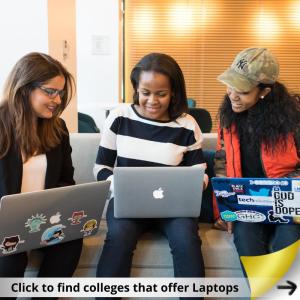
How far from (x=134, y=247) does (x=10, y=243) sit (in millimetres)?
423

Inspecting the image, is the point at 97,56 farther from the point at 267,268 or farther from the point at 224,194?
the point at 267,268

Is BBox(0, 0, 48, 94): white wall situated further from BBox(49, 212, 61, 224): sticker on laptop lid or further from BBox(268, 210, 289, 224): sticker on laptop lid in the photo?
BBox(268, 210, 289, 224): sticker on laptop lid

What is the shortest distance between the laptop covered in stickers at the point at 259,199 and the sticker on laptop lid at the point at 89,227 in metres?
0.44

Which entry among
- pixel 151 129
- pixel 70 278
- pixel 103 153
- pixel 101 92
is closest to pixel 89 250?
pixel 70 278

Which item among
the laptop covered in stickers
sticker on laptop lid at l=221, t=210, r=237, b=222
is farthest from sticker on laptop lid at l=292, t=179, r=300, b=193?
sticker on laptop lid at l=221, t=210, r=237, b=222

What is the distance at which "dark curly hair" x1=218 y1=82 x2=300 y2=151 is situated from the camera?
1.61 m

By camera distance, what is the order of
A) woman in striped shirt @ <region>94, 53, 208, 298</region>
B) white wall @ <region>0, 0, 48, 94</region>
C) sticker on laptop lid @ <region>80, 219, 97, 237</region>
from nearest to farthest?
sticker on laptop lid @ <region>80, 219, 97, 237</region>
woman in striped shirt @ <region>94, 53, 208, 298</region>
white wall @ <region>0, 0, 48, 94</region>

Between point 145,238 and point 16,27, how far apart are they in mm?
1427

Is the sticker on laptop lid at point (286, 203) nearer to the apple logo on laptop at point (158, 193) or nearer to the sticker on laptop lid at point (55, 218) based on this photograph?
the apple logo on laptop at point (158, 193)

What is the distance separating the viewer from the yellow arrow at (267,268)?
1.24 meters

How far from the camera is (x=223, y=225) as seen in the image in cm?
165

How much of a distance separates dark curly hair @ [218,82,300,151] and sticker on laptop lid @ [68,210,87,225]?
0.71 metres

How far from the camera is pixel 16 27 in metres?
2.23

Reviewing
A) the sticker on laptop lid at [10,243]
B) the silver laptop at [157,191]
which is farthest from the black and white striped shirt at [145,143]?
the sticker on laptop lid at [10,243]
